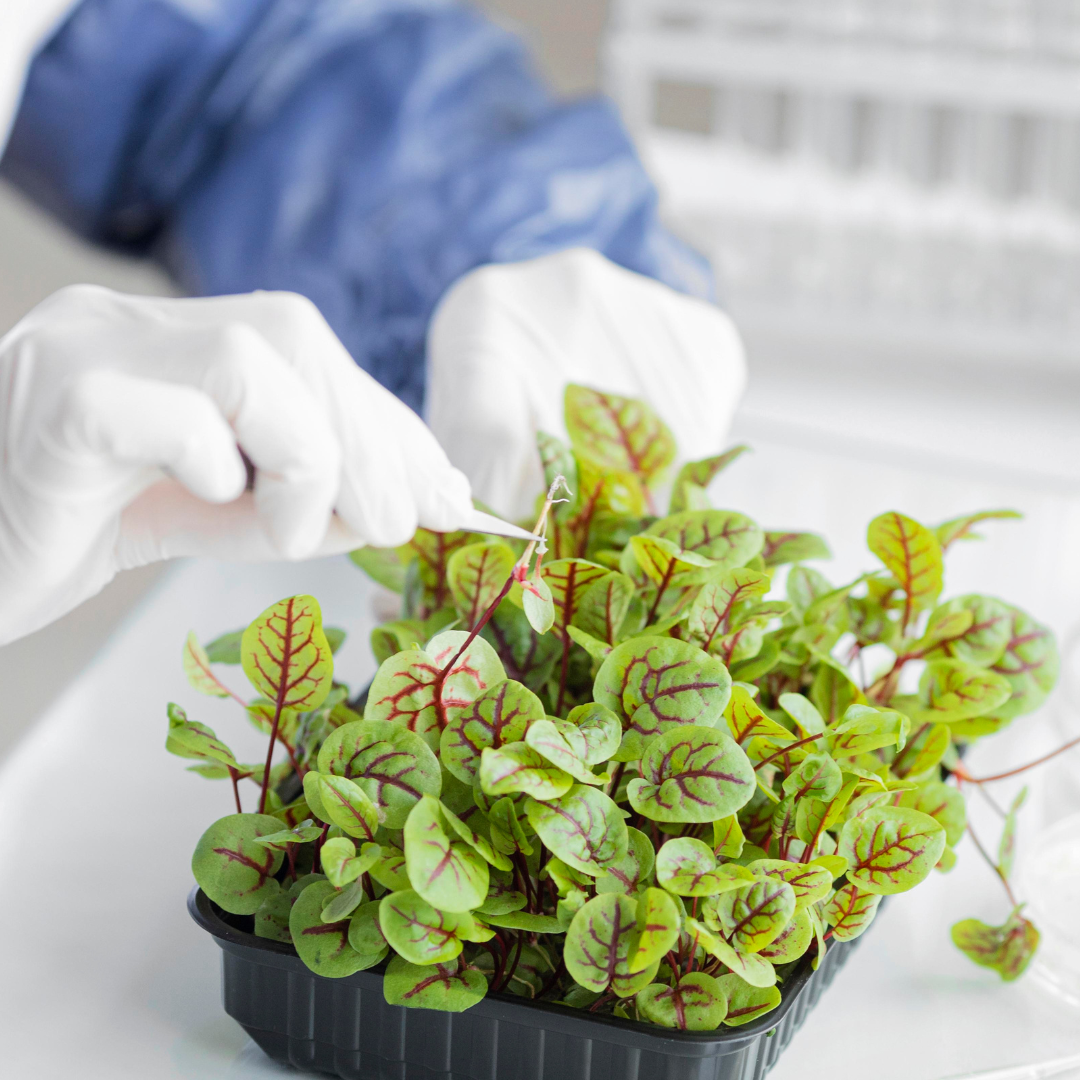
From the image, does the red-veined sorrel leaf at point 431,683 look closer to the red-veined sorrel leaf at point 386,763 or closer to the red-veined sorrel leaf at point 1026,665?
the red-veined sorrel leaf at point 386,763

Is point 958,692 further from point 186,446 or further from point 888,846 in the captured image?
point 186,446

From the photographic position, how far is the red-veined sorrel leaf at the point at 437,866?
238mm

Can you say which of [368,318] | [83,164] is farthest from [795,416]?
[83,164]

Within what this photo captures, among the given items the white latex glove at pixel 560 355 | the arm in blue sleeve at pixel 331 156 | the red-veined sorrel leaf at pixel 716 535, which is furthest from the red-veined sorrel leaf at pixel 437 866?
the arm in blue sleeve at pixel 331 156

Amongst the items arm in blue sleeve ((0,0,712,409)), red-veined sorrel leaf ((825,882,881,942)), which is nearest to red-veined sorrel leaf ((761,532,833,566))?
red-veined sorrel leaf ((825,882,881,942))

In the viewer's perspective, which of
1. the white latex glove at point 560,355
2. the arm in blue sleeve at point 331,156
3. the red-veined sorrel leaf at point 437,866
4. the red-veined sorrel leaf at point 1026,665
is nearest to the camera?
the red-veined sorrel leaf at point 437,866

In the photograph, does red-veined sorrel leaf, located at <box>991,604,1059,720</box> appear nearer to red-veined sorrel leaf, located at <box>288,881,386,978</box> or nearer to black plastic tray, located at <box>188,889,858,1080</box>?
black plastic tray, located at <box>188,889,858,1080</box>

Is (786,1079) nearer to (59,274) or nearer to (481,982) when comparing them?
(481,982)

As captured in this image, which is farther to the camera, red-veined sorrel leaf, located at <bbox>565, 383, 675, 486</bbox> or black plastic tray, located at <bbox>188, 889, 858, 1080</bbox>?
red-veined sorrel leaf, located at <bbox>565, 383, 675, 486</bbox>

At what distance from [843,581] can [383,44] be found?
487 mm

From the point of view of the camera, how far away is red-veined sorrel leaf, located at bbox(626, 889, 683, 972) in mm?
243

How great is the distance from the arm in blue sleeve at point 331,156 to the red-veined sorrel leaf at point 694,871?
0.49 meters

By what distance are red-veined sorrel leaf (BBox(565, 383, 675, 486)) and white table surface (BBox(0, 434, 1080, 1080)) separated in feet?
0.55

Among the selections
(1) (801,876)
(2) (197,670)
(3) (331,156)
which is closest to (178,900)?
(2) (197,670)
